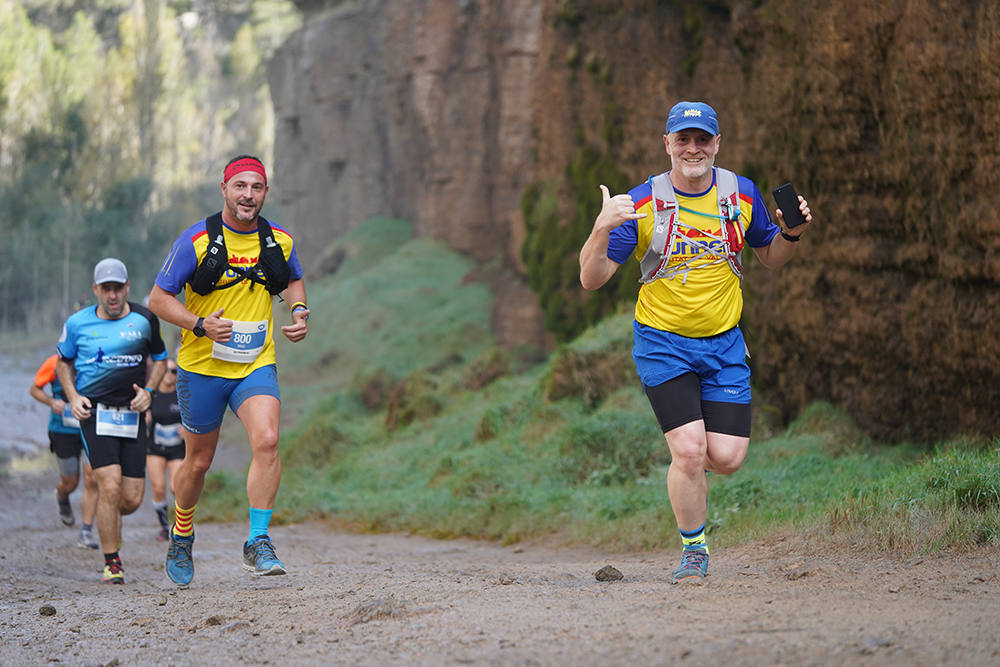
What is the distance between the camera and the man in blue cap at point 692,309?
19.7 feet

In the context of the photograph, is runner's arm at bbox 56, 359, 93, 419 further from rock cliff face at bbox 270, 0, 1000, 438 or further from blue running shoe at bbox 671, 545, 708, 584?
rock cliff face at bbox 270, 0, 1000, 438

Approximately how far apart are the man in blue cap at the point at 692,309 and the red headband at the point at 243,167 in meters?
2.26

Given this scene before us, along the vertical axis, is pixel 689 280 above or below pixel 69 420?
above

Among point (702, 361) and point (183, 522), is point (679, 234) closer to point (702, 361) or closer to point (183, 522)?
point (702, 361)

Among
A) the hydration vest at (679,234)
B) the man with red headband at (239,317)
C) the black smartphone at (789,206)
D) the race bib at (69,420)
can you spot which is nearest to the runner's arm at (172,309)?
the man with red headband at (239,317)

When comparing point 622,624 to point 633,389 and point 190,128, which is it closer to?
point 633,389

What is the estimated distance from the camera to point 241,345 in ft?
23.2

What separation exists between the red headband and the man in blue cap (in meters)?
2.26

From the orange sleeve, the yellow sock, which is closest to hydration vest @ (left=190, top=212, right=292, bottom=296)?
the yellow sock

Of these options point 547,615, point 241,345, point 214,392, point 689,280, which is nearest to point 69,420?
point 214,392

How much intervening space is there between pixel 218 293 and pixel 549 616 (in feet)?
9.69

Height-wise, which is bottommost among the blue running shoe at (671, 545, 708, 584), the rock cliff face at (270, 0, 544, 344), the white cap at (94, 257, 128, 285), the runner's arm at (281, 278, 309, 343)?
the blue running shoe at (671, 545, 708, 584)

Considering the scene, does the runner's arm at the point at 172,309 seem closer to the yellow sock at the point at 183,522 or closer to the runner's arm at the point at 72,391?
the yellow sock at the point at 183,522

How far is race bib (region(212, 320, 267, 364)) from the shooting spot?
7.06 metres
